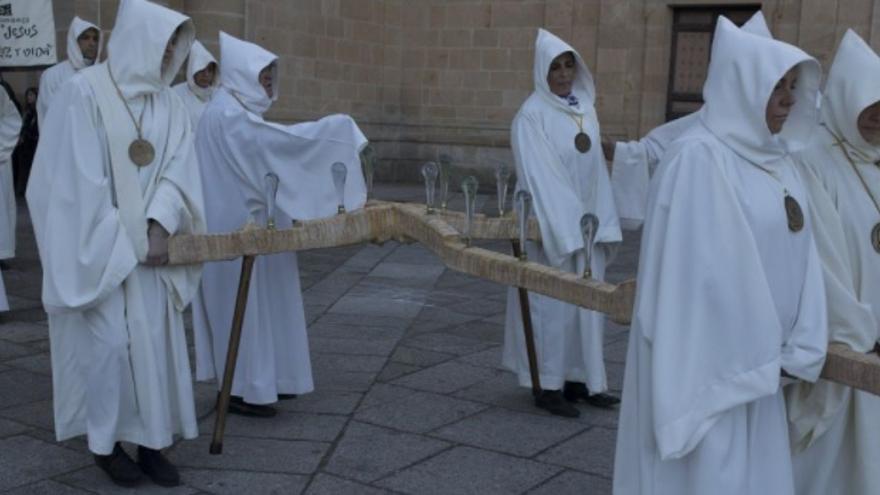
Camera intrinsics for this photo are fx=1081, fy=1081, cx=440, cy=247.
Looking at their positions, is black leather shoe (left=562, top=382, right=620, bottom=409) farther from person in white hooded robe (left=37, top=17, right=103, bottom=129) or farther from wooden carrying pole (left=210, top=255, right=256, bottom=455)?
person in white hooded robe (left=37, top=17, right=103, bottom=129)

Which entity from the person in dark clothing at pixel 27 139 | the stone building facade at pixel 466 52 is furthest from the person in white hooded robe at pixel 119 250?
the person in dark clothing at pixel 27 139

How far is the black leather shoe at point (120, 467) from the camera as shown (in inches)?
175

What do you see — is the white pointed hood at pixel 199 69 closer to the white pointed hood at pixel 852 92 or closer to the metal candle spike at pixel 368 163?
the metal candle spike at pixel 368 163

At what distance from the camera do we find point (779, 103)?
3168mm

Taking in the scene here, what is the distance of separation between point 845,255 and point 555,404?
7.86ft

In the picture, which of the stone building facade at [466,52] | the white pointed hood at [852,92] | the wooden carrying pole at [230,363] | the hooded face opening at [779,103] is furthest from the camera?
the stone building facade at [466,52]

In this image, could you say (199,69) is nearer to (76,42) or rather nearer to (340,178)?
(76,42)

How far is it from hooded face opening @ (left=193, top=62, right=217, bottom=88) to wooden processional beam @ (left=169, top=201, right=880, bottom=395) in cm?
323

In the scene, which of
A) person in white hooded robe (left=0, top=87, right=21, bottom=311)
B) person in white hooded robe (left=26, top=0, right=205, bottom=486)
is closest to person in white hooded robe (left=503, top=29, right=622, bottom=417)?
person in white hooded robe (left=26, top=0, right=205, bottom=486)

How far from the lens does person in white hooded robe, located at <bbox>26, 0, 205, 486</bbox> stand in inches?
167

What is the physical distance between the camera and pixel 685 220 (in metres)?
3.00

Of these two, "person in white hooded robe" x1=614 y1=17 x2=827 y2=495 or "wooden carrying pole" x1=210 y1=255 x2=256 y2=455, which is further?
"wooden carrying pole" x1=210 y1=255 x2=256 y2=455

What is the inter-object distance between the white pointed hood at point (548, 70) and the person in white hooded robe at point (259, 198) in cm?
110

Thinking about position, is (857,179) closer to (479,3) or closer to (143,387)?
(143,387)
